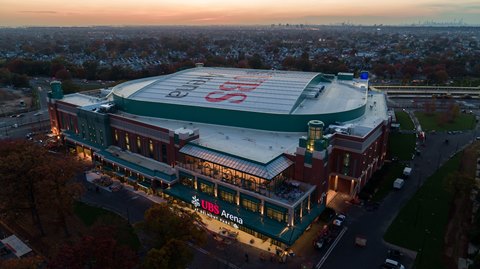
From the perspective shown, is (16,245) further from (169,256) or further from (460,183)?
(460,183)

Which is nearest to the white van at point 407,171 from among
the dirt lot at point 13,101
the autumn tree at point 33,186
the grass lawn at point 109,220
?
the grass lawn at point 109,220

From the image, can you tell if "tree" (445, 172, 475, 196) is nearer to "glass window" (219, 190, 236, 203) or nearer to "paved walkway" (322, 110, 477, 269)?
"paved walkway" (322, 110, 477, 269)

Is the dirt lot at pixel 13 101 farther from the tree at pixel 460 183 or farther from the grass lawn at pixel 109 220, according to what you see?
the tree at pixel 460 183

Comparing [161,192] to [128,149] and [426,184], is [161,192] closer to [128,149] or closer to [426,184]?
[128,149]

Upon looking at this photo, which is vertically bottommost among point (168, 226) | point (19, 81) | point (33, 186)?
point (19, 81)

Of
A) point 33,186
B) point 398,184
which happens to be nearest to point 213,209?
point 33,186

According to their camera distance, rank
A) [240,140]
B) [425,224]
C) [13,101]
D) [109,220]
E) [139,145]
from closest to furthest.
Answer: [109,220] → [425,224] → [240,140] → [139,145] → [13,101]
